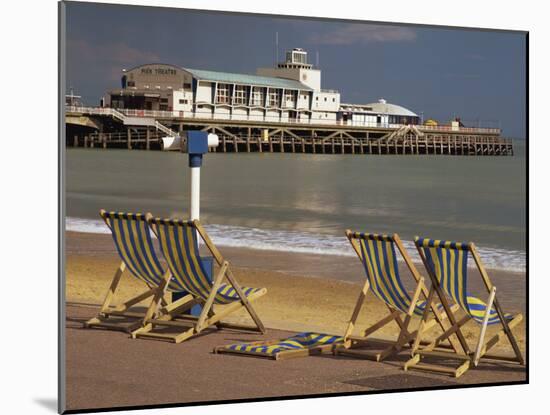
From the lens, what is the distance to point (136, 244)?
6.80 meters

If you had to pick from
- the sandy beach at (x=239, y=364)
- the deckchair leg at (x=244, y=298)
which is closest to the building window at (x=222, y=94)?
the sandy beach at (x=239, y=364)

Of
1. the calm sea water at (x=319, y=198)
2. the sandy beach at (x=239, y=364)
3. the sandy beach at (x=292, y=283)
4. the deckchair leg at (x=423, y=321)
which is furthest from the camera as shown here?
the calm sea water at (x=319, y=198)

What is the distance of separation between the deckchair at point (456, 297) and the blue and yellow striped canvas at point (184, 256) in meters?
1.24

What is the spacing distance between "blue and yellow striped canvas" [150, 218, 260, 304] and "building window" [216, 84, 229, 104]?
289 cm

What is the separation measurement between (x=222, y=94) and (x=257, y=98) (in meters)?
0.32

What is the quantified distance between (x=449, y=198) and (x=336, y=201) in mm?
1545

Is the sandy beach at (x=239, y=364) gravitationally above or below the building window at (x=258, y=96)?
below

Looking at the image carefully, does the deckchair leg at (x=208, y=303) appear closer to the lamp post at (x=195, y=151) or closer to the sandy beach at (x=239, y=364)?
the sandy beach at (x=239, y=364)

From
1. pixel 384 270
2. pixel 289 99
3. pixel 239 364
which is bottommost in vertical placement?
pixel 239 364

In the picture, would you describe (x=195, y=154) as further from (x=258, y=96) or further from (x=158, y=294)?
(x=258, y=96)

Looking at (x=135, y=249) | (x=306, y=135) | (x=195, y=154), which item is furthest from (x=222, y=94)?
(x=135, y=249)

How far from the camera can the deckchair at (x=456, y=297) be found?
6.03m
